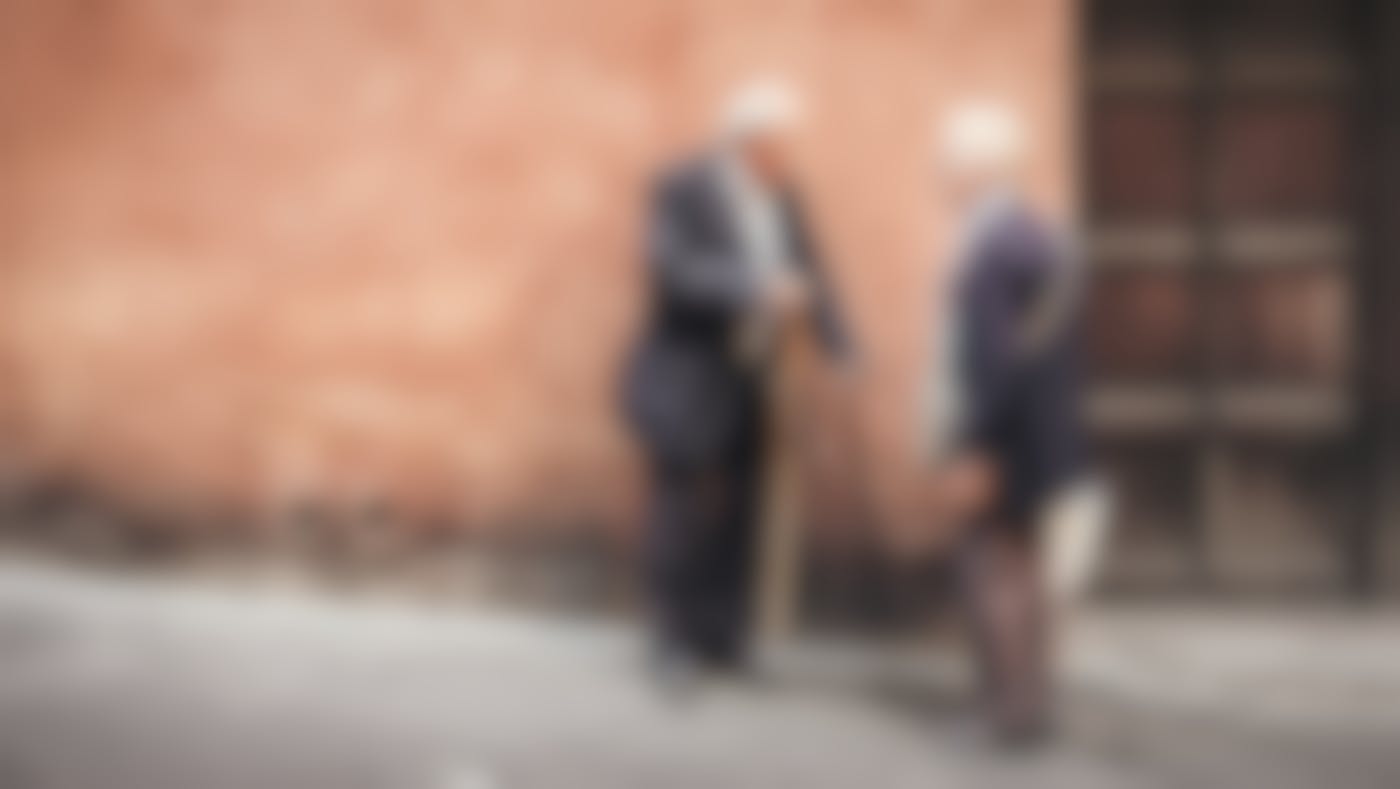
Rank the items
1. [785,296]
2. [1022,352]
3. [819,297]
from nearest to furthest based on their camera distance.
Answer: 1. [1022,352]
2. [785,296]
3. [819,297]

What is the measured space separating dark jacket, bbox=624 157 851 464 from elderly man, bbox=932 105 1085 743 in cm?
33

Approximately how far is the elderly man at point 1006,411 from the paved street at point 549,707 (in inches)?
6.2

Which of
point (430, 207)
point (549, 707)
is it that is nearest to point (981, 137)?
point (430, 207)

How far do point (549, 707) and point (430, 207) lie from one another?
101 centimetres

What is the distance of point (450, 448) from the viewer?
16.1ft

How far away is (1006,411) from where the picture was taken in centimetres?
458

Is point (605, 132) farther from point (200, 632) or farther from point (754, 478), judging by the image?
point (200, 632)

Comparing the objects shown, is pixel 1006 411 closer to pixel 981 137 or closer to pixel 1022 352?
pixel 1022 352

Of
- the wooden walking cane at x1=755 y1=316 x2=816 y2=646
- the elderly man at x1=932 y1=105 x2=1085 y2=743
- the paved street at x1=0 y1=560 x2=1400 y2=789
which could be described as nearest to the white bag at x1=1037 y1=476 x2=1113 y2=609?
the elderly man at x1=932 y1=105 x2=1085 y2=743

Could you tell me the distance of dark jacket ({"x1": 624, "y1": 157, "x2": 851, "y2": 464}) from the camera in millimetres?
4758

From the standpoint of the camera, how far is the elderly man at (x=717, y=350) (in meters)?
4.77

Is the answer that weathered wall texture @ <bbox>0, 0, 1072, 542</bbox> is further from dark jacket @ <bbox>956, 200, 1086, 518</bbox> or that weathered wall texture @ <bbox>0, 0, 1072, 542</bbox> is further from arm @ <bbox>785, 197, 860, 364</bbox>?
dark jacket @ <bbox>956, 200, 1086, 518</bbox>

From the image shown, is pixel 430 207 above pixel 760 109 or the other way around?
the other way around

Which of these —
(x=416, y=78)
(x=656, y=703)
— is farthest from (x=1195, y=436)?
(x=416, y=78)
